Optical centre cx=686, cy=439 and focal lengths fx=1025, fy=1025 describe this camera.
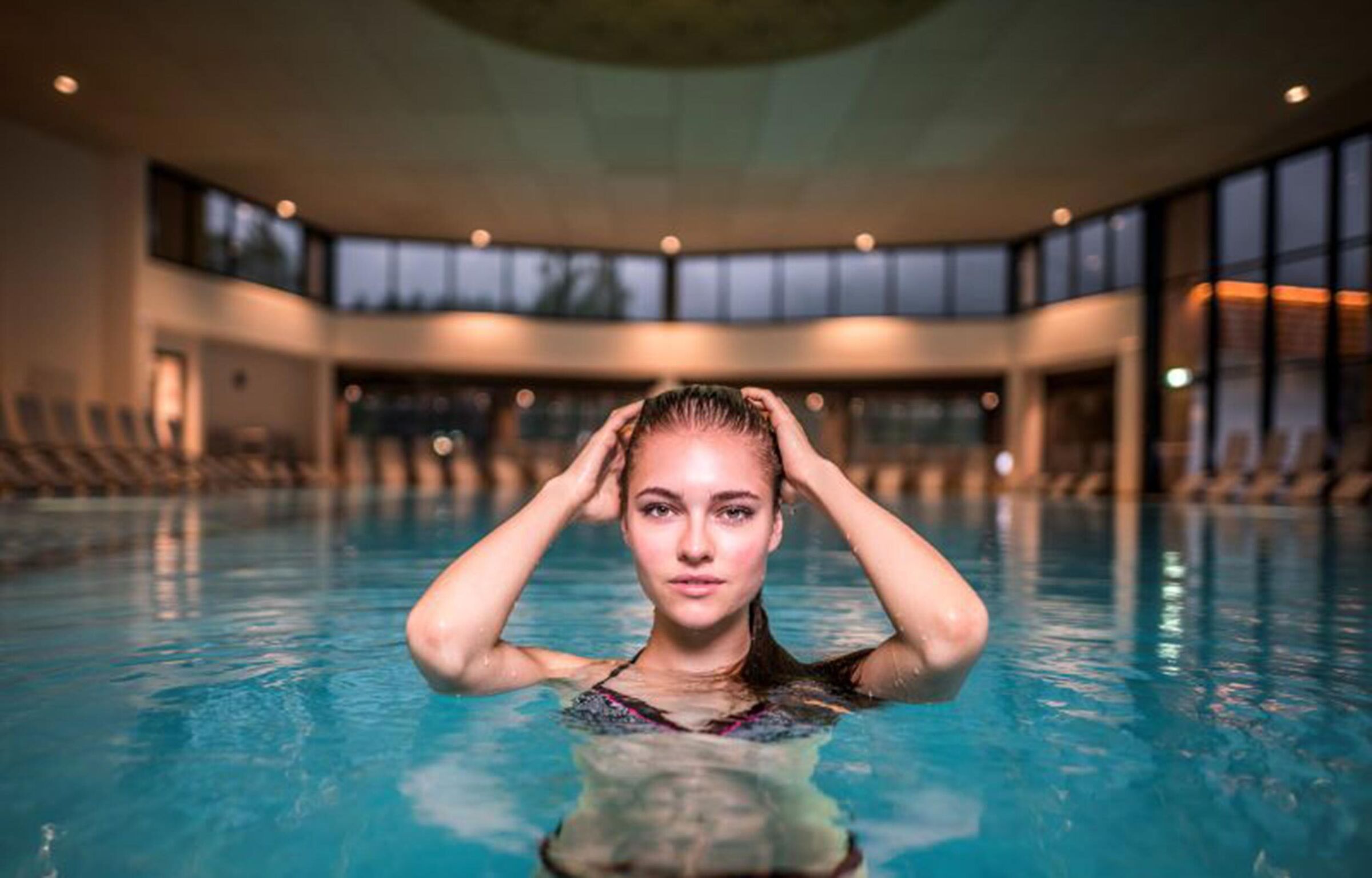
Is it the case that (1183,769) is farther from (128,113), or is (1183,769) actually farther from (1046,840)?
(128,113)

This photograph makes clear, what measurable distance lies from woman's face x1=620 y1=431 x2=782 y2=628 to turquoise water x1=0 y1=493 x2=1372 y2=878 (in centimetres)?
26

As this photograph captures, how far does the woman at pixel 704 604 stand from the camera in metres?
1.77

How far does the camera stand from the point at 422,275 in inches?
1006

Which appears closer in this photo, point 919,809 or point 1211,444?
point 919,809

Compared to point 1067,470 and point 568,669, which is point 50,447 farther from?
point 1067,470

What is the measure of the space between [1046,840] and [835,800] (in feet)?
1.09

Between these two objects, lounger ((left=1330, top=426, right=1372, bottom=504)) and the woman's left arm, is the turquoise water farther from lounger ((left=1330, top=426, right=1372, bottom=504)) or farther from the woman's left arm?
lounger ((left=1330, top=426, right=1372, bottom=504))

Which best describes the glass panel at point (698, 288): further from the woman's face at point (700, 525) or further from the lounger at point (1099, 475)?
the woman's face at point (700, 525)

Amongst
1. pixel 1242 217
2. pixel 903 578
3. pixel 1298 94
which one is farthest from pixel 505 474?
pixel 903 578

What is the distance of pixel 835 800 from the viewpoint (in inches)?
66.2

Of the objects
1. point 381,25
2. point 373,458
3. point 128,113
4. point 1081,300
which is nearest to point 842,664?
point 381,25

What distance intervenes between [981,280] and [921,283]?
1.44m

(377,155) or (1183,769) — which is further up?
(377,155)

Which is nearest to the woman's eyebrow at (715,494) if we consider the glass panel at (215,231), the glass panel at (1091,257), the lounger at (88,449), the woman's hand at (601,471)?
the woman's hand at (601,471)
